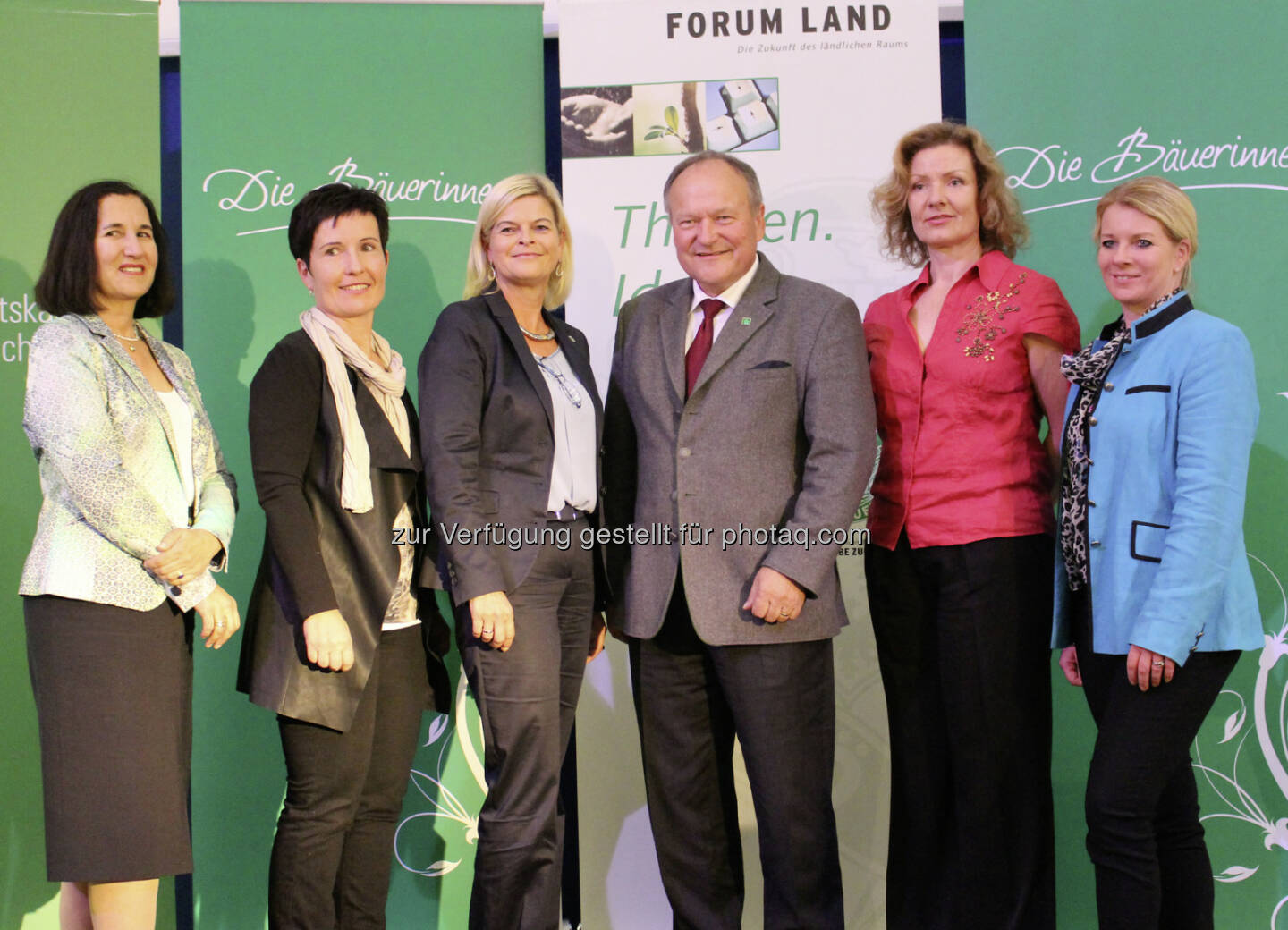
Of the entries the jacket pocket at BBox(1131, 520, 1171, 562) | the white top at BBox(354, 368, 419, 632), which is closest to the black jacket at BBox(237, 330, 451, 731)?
the white top at BBox(354, 368, 419, 632)

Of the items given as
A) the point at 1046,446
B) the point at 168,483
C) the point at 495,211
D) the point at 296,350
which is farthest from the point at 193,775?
the point at 1046,446

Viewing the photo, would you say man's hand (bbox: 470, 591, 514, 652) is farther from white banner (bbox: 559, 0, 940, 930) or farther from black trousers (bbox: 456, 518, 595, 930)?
white banner (bbox: 559, 0, 940, 930)

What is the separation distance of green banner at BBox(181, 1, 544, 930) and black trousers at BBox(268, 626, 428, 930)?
2.20 feet

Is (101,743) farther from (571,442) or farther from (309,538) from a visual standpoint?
(571,442)

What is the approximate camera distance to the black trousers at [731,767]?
2.30m

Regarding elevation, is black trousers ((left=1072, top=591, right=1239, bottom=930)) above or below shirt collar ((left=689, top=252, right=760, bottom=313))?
below

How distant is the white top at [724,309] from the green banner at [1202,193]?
3.85ft

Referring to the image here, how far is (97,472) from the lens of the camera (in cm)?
210

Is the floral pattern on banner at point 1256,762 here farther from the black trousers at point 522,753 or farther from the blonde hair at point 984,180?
the black trousers at point 522,753

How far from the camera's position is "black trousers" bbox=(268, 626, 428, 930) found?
7.43 feet

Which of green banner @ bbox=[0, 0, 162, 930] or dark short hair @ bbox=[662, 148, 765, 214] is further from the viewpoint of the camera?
green banner @ bbox=[0, 0, 162, 930]

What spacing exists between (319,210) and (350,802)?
1367mm

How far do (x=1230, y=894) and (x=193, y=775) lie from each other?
3.01 meters

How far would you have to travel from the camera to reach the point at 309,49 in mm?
3186
